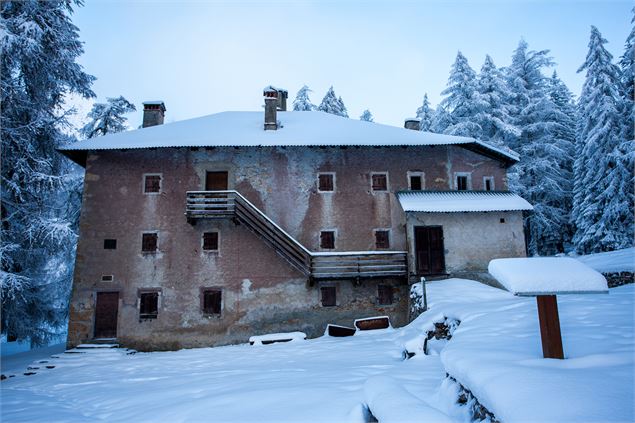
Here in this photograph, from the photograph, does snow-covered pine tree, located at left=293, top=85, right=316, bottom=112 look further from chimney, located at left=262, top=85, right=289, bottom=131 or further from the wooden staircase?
the wooden staircase

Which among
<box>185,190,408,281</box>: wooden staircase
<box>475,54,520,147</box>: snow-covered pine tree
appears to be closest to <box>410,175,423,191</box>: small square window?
<box>185,190,408,281</box>: wooden staircase

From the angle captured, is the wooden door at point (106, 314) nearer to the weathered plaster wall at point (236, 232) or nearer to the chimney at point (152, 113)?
the weathered plaster wall at point (236, 232)

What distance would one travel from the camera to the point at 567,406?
136 inches

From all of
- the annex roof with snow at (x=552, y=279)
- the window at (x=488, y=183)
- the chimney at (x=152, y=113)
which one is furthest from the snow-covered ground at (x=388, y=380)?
the chimney at (x=152, y=113)

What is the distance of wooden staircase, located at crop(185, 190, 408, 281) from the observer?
1759 centimetres

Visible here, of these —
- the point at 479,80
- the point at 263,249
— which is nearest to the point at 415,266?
the point at 263,249

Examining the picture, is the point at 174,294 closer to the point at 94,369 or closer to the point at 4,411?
the point at 94,369

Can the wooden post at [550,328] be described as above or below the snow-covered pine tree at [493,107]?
below

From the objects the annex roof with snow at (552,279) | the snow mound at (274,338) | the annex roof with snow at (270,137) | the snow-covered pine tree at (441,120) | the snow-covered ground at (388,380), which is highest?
the snow-covered pine tree at (441,120)

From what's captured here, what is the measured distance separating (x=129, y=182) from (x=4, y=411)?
13030 millimetres

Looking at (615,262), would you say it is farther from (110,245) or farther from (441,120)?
(110,245)

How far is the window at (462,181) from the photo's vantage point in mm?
20000

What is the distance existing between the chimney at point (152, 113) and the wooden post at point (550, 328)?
Result: 2339 centimetres

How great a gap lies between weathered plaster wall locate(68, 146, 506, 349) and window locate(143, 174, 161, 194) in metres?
0.27
